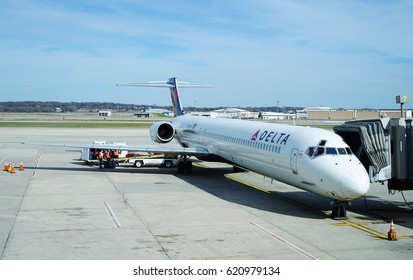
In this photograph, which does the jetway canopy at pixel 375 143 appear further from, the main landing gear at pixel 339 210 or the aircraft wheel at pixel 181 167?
the aircraft wheel at pixel 181 167

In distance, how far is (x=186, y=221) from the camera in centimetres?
1570

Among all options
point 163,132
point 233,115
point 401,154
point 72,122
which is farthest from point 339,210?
point 233,115

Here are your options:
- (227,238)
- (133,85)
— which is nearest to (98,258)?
(227,238)

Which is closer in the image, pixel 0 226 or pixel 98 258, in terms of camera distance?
pixel 98 258

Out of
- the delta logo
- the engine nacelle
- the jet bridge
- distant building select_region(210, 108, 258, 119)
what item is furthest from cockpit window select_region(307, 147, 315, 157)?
distant building select_region(210, 108, 258, 119)

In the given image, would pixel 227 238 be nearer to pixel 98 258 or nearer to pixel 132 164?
pixel 98 258

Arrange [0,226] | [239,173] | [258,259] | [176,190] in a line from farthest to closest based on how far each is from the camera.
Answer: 1. [239,173]
2. [176,190]
3. [0,226]
4. [258,259]

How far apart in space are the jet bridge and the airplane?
117 centimetres

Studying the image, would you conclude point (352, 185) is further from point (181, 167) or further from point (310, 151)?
point (181, 167)

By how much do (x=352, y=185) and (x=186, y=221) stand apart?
17.5ft

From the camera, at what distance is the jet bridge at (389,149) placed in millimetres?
17375

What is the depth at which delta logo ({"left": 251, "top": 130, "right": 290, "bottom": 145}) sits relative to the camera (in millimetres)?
18750

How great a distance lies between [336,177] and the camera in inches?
609

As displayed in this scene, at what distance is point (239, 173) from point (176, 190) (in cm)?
708
